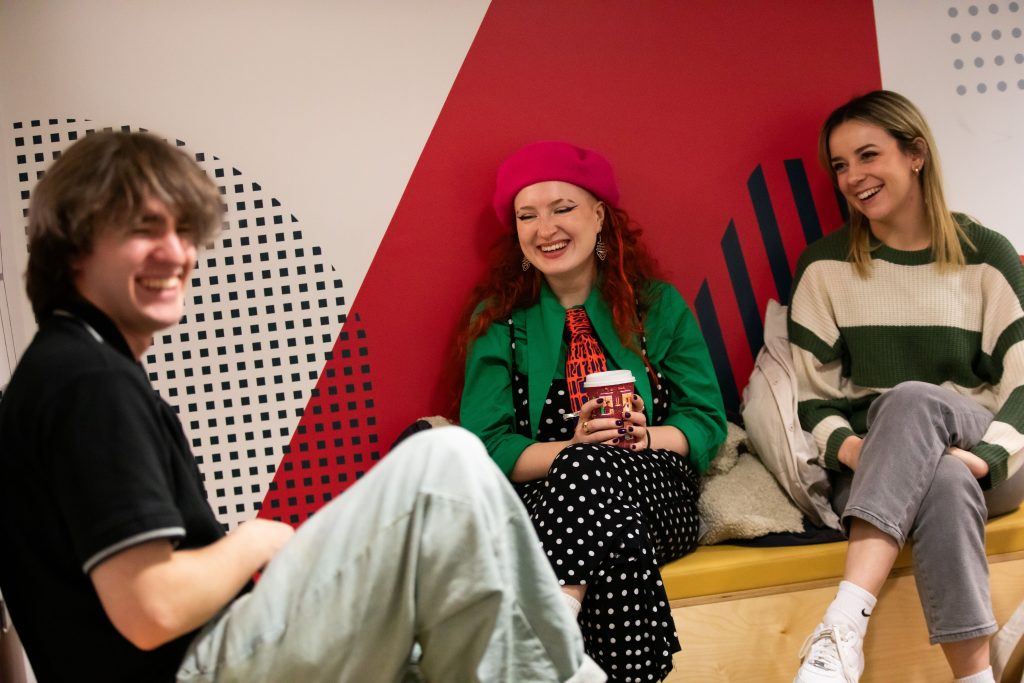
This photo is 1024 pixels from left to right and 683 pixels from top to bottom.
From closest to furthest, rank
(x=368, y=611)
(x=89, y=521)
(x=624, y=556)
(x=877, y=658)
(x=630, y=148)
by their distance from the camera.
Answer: (x=89, y=521) < (x=368, y=611) < (x=624, y=556) < (x=877, y=658) < (x=630, y=148)

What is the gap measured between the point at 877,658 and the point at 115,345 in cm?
193

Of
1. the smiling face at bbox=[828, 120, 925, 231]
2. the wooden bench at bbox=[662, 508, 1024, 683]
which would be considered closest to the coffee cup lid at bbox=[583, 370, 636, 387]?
→ the wooden bench at bbox=[662, 508, 1024, 683]

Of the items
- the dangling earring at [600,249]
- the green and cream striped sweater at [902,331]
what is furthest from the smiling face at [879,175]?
the dangling earring at [600,249]

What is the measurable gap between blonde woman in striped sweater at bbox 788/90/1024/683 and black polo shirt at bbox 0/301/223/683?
1607mm

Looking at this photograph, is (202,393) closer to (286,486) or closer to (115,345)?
(286,486)

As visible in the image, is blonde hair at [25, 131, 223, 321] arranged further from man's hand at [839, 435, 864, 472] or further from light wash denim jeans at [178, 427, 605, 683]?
man's hand at [839, 435, 864, 472]

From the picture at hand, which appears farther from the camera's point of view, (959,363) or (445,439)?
(959,363)

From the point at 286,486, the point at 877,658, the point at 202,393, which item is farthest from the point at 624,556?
the point at 202,393

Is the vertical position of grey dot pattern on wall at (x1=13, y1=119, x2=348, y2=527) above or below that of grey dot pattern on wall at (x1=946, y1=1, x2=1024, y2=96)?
below

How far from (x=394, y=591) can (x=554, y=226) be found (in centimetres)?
154

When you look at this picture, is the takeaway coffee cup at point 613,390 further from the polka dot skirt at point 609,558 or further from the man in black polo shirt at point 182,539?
the man in black polo shirt at point 182,539

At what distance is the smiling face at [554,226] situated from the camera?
9.01ft

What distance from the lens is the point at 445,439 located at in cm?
142

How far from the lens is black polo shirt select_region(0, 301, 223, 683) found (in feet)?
4.05
